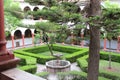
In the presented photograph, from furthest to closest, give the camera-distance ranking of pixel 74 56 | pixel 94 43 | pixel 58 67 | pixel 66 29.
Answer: pixel 74 56 → pixel 58 67 → pixel 94 43 → pixel 66 29

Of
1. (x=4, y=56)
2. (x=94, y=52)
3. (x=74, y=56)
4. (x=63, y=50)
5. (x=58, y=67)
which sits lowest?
(x=58, y=67)

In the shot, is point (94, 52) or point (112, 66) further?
point (112, 66)

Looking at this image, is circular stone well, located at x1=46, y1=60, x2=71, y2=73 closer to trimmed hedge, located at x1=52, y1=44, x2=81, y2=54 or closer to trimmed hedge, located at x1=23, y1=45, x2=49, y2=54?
trimmed hedge, located at x1=52, y1=44, x2=81, y2=54

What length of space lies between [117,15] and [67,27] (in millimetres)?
1249

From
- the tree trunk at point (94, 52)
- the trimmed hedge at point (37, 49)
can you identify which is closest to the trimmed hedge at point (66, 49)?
the trimmed hedge at point (37, 49)

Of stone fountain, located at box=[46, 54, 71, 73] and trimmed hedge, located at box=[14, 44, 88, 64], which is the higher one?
trimmed hedge, located at box=[14, 44, 88, 64]

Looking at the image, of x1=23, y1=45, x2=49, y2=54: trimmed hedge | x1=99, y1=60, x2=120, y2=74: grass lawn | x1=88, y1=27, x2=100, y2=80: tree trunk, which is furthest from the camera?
x1=23, y1=45, x2=49, y2=54: trimmed hedge

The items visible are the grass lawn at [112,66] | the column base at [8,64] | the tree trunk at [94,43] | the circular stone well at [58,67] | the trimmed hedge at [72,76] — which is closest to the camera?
the column base at [8,64]

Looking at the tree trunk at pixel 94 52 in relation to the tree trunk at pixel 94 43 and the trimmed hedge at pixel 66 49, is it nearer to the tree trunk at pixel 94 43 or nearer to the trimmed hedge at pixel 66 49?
the tree trunk at pixel 94 43

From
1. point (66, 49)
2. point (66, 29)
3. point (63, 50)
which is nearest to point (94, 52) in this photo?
point (66, 29)

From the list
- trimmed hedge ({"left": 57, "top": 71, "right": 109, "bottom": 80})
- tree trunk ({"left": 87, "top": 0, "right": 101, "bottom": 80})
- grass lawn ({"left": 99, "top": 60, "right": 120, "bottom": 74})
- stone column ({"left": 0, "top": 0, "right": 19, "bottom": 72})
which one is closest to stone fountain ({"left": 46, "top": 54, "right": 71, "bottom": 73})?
trimmed hedge ({"left": 57, "top": 71, "right": 109, "bottom": 80})

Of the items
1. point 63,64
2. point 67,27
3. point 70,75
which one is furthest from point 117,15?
point 63,64

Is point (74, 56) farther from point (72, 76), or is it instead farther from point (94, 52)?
point (94, 52)

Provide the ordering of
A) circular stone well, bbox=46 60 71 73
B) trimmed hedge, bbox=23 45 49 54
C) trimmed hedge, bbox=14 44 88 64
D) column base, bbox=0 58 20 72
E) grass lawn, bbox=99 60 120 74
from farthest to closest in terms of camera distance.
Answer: trimmed hedge, bbox=23 45 49 54 → trimmed hedge, bbox=14 44 88 64 → grass lawn, bbox=99 60 120 74 → circular stone well, bbox=46 60 71 73 → column base, bbox=0 58 20 72
